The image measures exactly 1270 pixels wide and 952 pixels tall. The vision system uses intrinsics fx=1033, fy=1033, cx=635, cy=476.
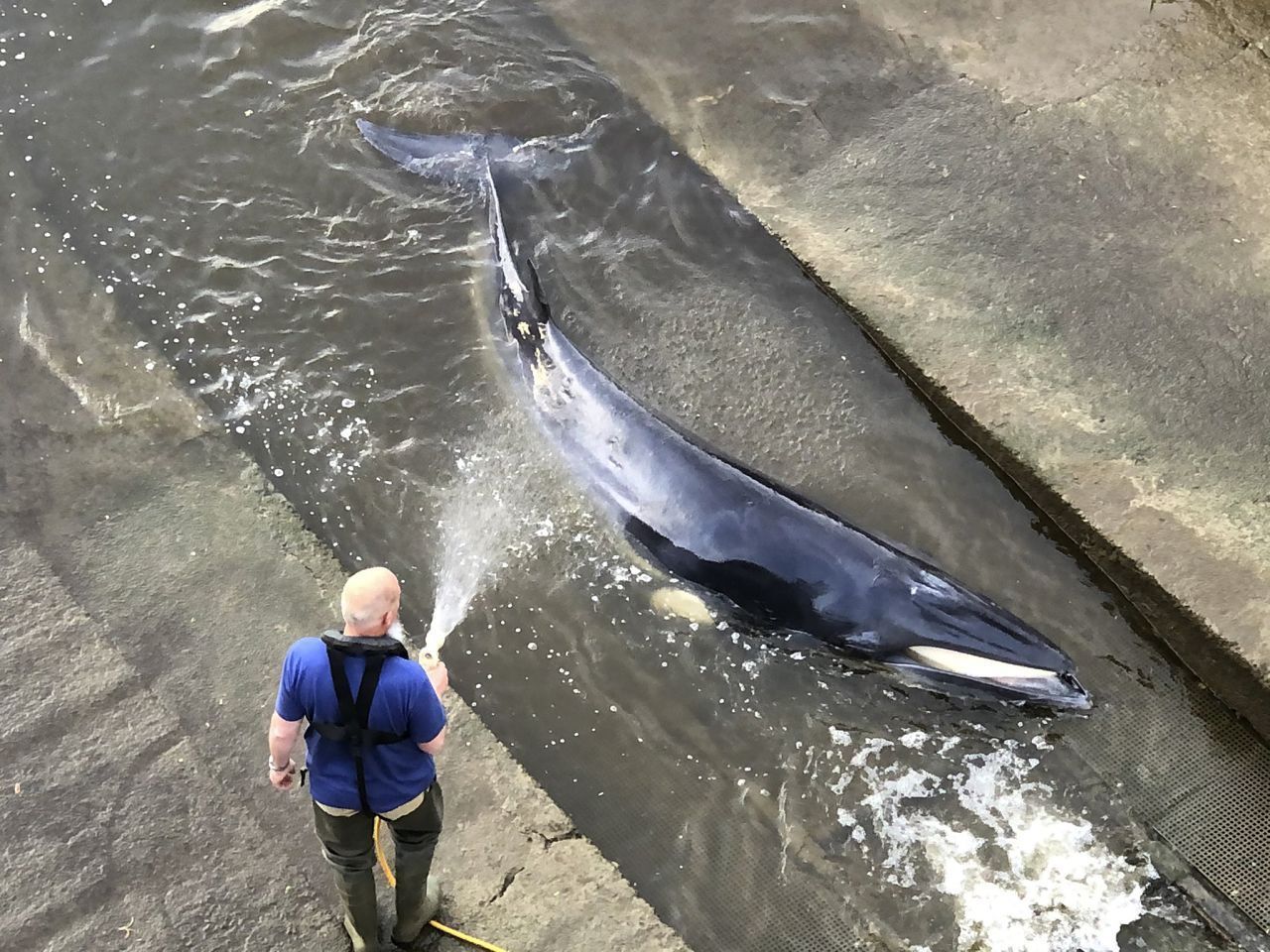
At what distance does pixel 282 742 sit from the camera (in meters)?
3.49

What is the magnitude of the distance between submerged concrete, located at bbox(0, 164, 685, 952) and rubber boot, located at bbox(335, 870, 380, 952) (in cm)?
17

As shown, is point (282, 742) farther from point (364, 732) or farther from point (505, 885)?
point (505, 885)

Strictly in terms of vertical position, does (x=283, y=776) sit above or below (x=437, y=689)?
below

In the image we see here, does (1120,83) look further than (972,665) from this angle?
Yes

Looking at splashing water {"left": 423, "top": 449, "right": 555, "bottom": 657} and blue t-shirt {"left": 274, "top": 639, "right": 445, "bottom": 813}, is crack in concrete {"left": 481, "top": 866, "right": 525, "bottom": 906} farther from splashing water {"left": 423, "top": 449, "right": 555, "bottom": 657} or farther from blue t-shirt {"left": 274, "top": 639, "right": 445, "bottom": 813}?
splashing water {"left": 423, "top": 449, "right": 555, "bottom": 657}

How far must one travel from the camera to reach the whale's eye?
5137 millimetres

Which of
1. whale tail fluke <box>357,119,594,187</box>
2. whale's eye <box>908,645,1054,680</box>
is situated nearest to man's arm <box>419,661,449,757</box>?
whale's eye <box>908,645,1054,680</box>

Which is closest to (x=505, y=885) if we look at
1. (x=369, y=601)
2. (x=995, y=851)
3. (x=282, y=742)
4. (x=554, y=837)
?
(x=554, y=837)

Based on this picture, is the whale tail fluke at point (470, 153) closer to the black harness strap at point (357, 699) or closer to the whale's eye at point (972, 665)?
the whale's eye at point (972, 665)

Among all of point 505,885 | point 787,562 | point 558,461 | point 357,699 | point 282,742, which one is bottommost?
point 505,885

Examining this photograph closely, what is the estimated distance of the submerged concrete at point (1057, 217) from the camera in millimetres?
5512

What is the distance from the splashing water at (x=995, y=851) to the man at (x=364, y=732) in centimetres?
228

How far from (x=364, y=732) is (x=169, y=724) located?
1970mm

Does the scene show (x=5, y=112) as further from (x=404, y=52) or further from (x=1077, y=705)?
(x=1077, y=705)
